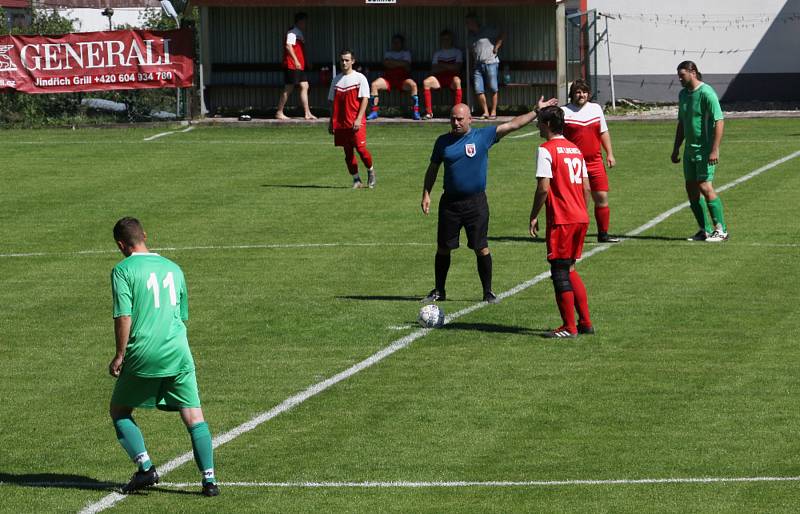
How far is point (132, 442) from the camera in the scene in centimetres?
976

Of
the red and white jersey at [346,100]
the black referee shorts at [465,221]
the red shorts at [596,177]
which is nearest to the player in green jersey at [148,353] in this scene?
the black referee shorts at [465,221]

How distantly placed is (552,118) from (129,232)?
213 inches

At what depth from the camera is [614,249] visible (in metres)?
19.2

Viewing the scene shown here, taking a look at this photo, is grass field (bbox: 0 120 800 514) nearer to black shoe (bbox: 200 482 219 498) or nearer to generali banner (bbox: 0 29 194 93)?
black shoe (bbox: 200 482 219 498)

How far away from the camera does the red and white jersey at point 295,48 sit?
35.4 metres

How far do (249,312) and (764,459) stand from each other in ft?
22.0

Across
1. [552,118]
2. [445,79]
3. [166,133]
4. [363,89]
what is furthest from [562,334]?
[445,79]

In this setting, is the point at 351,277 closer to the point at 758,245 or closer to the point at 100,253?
the point at 100,253

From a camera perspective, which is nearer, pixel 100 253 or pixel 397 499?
pixel 397 499

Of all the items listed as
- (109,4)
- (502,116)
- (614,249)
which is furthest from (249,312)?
(109,4)

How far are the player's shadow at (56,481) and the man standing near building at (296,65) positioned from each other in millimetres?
25811

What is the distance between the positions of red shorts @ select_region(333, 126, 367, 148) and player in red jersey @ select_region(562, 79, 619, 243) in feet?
18.8

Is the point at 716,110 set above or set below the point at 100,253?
above

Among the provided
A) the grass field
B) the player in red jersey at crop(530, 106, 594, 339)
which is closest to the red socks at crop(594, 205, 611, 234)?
the grass field
